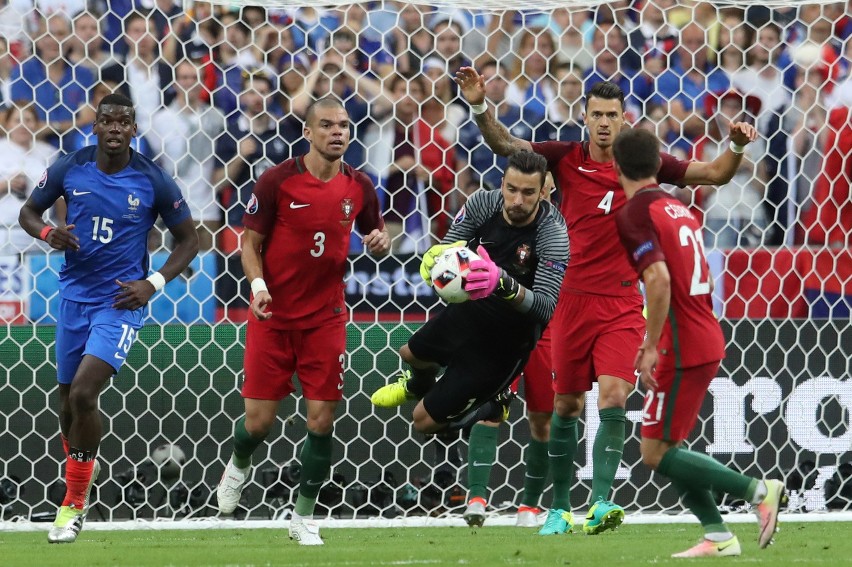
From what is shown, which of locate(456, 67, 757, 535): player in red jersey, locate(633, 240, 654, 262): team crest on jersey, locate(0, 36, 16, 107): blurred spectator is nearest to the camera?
locate(633, 240, 654, 262): team crest on jersey

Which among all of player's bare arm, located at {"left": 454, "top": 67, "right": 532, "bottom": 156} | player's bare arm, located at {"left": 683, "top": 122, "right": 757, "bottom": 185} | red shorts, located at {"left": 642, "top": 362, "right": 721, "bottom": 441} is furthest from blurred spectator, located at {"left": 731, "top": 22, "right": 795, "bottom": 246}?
red shorts, located at {"left": 642, "top": 362, "right": 721, "bottom": 441}

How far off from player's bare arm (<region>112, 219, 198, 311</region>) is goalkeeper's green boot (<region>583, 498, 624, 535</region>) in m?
2.48

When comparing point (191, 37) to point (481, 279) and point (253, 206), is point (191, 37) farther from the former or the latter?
point (481, 279)

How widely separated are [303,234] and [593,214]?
1549mm

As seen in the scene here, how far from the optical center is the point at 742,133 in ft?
21.9

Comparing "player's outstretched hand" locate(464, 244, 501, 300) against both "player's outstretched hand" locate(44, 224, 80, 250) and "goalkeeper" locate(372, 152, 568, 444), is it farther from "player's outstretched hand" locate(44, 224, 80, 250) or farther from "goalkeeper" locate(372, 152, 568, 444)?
"player's outstretched hand" locate(44, 224, 80, 250)

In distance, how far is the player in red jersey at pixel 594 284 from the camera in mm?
6875

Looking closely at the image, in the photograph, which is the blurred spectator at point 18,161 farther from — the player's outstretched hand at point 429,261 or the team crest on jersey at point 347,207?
the player's outstretched hand at point 429,261

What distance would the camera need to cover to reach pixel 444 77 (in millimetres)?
8477

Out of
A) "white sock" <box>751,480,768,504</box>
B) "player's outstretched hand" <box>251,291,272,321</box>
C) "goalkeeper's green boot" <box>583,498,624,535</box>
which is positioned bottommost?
"goalkeeper's green boot" <box>583,498,624,535</box>

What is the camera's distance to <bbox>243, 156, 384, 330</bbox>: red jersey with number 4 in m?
6.77

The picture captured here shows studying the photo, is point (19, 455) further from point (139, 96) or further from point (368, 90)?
point (368, 90)

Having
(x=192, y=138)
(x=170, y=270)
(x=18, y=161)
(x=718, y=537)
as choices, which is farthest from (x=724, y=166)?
(x=18, y=161)

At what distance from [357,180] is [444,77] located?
5.89ft
